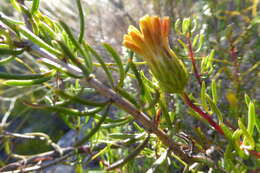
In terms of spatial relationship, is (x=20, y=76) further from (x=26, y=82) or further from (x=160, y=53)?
(x=160, y=53)

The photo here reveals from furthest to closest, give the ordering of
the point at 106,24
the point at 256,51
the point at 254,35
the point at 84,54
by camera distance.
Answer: the point at 106,24, the point at 254,35, the point at 256,51, the point at 84,54

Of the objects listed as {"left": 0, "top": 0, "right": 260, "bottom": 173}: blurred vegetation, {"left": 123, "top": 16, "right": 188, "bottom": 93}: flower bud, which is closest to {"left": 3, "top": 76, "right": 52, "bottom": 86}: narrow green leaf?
{"left": 0, "top": 0, "right": 260, "bottom": 173}: blurred vegetation

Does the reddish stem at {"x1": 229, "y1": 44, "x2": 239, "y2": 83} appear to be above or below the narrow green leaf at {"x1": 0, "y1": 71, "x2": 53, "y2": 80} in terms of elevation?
above

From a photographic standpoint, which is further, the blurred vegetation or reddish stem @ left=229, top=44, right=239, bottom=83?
reddish stem @ left=229, top=44, right=239, bottom=83

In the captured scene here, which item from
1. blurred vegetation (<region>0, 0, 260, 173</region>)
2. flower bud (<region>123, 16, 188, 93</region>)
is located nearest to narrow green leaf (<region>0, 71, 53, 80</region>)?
blurred vegetation (<region>0, 0, 260, 173</region>)

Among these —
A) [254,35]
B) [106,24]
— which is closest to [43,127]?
[106,24]

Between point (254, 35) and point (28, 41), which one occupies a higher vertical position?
point (254, 35)

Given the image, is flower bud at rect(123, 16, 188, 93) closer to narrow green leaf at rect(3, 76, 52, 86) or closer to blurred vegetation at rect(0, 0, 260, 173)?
blurred vegetation at rect(0, 0, 260, 173)

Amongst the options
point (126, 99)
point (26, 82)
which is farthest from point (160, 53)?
point (26, 82)

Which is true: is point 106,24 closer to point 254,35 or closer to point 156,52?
point 254,35
